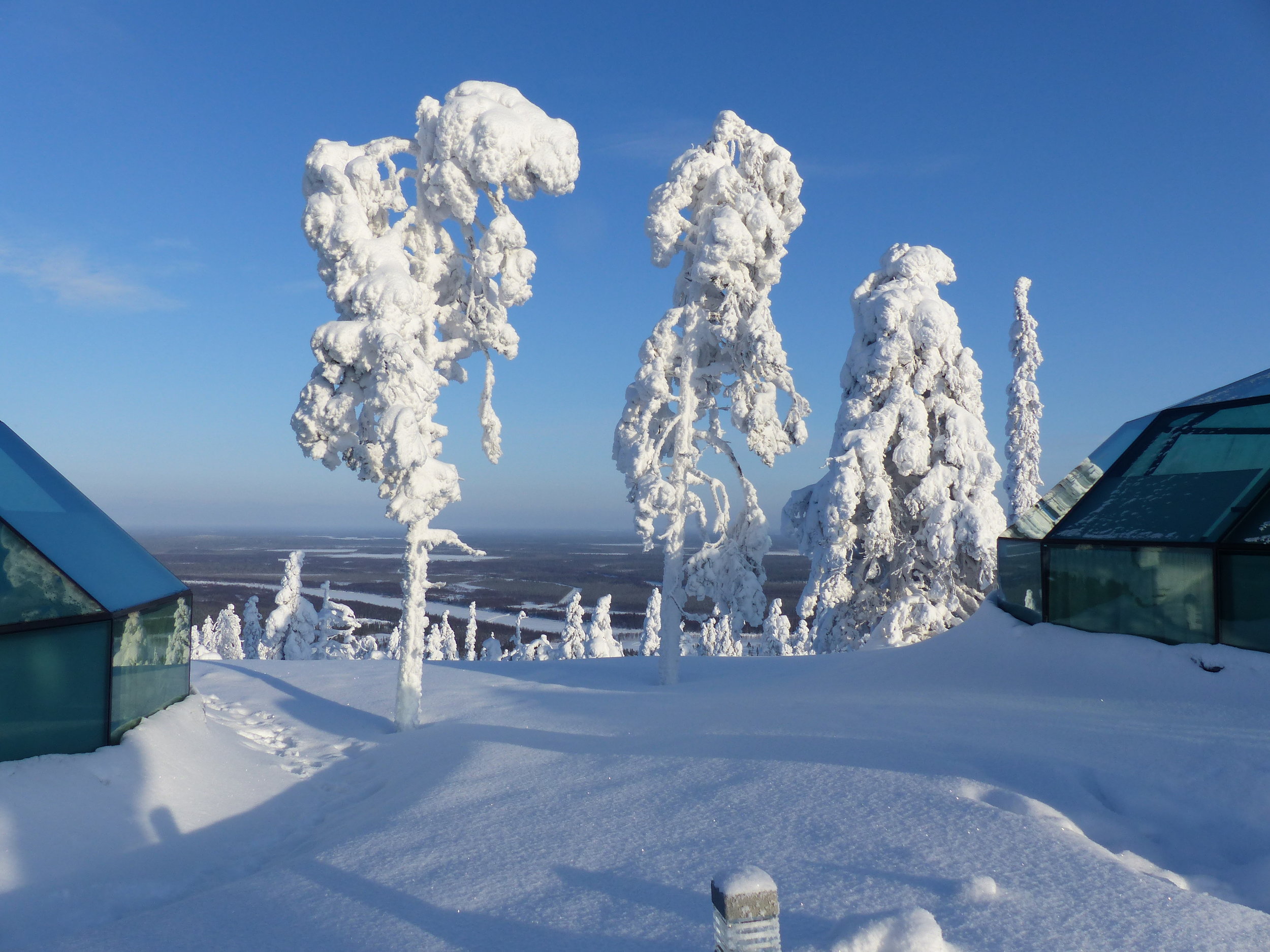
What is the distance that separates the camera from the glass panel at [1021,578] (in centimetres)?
922

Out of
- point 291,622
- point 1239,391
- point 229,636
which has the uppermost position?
point 1239,391

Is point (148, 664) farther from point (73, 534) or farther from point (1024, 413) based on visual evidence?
point (1024, 413)

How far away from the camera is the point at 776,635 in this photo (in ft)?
147

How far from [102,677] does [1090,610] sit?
423 inches

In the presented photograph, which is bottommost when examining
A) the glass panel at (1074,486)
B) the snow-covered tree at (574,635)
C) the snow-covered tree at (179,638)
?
the snow-covered tree at (574,635)

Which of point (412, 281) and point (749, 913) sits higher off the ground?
point (412, 281)

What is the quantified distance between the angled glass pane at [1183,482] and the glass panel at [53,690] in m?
10.9

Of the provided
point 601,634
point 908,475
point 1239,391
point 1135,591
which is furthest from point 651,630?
point 1135,591

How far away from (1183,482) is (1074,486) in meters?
1.60

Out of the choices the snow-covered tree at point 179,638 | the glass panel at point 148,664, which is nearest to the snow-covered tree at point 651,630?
the snow-covered tree at point 179,638

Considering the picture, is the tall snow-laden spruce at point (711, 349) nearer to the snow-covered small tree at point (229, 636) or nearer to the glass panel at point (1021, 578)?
the glass panel at point (1021, 578)

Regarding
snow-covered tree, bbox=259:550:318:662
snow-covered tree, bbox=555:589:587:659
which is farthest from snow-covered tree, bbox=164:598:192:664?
snow-covered tree, bbox=555:589:587:659

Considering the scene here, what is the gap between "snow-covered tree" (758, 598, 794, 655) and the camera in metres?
42.9

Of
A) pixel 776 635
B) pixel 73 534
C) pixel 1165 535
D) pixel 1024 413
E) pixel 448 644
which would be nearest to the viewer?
pixel 1165 535
